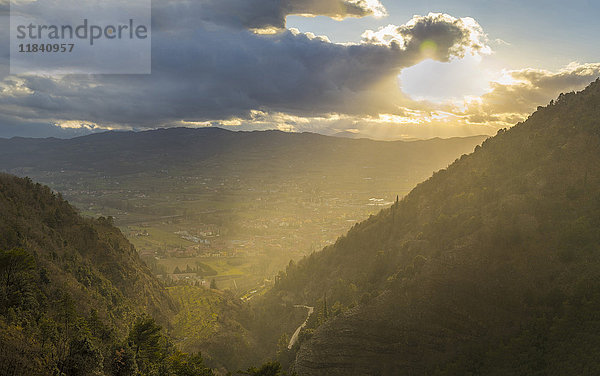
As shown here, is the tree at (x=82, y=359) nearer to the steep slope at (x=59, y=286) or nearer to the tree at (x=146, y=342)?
the steep slope at (x=59, y=286)

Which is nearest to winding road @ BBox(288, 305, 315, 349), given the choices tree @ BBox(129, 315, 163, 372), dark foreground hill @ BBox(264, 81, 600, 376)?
dark foreground hill @ BBox(264, 81, 600, 376)

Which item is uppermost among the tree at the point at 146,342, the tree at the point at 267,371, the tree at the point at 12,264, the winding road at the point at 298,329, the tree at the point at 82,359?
the tree at the point at 12,264

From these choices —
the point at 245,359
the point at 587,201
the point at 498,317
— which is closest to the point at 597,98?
the point at 587,201

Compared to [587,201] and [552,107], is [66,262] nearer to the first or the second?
[587,201]

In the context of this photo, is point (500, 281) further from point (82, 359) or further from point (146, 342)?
point (82, 359)

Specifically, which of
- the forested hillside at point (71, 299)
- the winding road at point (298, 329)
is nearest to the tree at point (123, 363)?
the forested hillside at point (71, 299)

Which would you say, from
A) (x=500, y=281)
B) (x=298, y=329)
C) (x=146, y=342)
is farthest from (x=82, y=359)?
(x=298, y=329)
